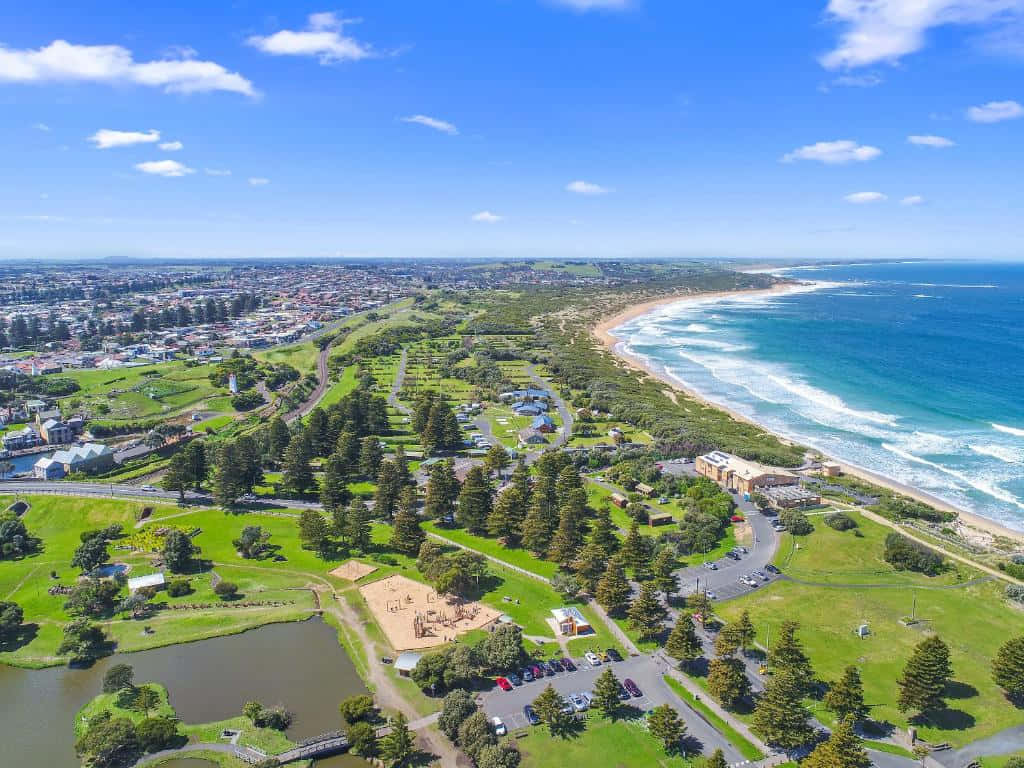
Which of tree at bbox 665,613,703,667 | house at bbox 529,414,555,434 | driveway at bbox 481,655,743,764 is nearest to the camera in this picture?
driveway at bbox 481,655,743,764

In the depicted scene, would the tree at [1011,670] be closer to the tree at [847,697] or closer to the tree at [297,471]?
the tree at [847,697]

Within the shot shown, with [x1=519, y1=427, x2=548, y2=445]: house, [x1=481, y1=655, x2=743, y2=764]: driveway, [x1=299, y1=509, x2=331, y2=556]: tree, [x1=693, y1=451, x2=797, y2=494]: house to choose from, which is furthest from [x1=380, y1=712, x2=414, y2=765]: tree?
[x1=519, y1=427, x2=548, y2=445]: house

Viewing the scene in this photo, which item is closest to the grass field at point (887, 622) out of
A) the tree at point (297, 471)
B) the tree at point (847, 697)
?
the tree at point (847, 697)

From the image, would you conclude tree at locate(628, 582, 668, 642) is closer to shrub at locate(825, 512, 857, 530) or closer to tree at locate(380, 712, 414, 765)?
tree at locate(380, 712, 414, 765)

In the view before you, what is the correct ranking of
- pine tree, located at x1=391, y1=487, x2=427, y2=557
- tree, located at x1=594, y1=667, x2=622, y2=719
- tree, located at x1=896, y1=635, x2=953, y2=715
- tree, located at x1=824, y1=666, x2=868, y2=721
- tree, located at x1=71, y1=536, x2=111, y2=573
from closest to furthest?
tree, located at x1=824, y1=666, x2=868, y2=721, tree, located at x1=896, y1=635, x2=953, y2=715, tree, located at x1=594, y1=667, x2=622, y2=719, tree, located at x1=71, y1=536, x2=111, y2=573, pine tree, located at x1=391, y1=487, x2=427, y2=557

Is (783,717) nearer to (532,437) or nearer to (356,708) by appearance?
(356,708)

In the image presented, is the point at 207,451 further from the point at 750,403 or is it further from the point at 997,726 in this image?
the point at 750,403
